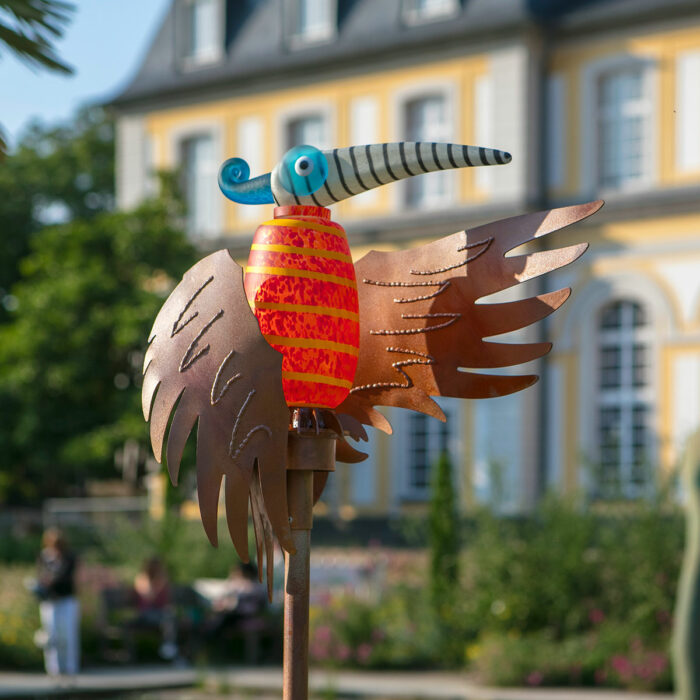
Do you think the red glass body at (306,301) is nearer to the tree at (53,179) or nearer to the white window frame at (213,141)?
the white window frame at (213,141)

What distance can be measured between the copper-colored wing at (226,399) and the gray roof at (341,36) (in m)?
21.4

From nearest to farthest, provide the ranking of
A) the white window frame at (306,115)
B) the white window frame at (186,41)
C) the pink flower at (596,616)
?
the pink flower at (596,616), the white window frame at (306,115), the white window frame at (186,41)

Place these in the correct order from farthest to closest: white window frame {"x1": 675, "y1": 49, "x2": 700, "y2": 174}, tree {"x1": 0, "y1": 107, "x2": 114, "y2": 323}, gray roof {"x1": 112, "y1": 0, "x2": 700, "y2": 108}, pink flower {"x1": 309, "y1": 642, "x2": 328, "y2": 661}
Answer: tree {"x1": 0, "y1": 107, "x2": 114, "y2": 323}
gray roof {"x1": 112, "y1": 0, "x2": 700, "y2": 108}
white window frame {"x1": 675, "y1": 49, "x2": 700, "y2": 174}
pink flower {"x1": 309, "y1": 642, "x2": 328, "y2": 661}

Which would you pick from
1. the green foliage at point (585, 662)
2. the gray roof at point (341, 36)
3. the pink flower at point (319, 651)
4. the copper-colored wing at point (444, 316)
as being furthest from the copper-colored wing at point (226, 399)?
the gray roof at point (341, 36)

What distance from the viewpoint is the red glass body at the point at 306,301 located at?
125 inches

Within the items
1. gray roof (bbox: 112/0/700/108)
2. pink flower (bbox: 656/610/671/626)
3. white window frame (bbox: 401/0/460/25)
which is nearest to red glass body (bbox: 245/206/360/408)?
pink flower (bbox: 656/610/671/626)

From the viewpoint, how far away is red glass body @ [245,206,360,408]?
3.18m

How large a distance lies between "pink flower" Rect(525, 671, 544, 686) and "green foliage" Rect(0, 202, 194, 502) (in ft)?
35.8

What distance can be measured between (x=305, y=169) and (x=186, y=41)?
26.6 m

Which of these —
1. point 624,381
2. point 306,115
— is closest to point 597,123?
point 624,381

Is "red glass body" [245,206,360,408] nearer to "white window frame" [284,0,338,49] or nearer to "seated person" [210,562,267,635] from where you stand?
"seated person" [210,562,267,635]

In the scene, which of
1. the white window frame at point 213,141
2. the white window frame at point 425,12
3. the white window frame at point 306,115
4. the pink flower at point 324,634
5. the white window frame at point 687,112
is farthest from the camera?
the white window frame at point 213,141

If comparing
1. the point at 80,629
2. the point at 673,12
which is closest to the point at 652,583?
the point at 80,629

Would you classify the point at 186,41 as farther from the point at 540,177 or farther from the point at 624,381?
the point at 624,381
